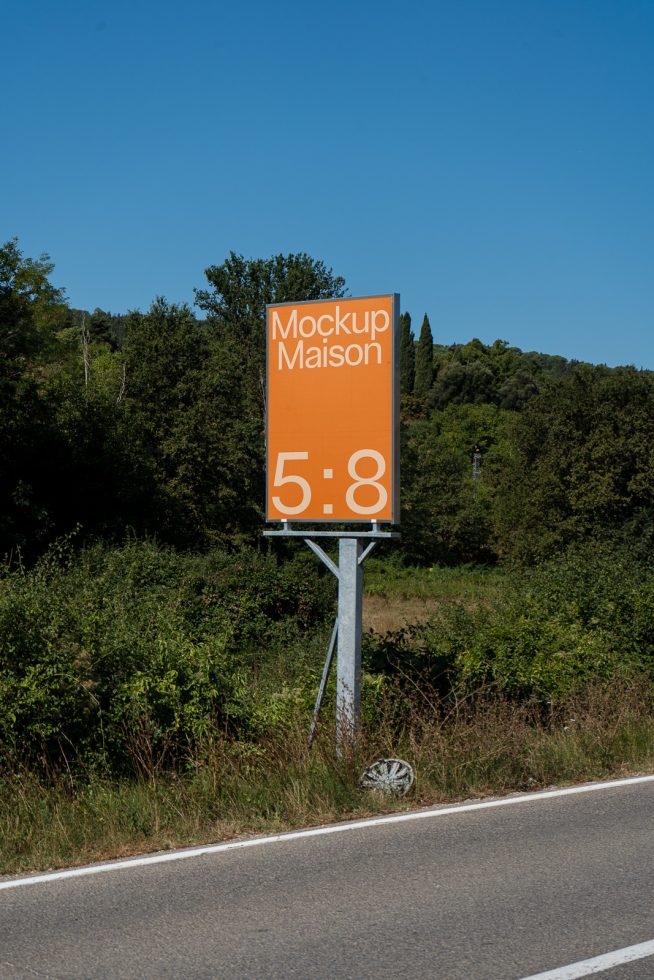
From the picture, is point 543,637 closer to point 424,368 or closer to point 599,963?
point 599,963

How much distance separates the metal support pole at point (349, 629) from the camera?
9.35 meters

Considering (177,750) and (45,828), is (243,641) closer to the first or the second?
(177,750)

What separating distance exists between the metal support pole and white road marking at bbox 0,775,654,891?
181cm

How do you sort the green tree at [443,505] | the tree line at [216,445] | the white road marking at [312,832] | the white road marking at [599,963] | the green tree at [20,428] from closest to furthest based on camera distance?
the white road marking at [599,963] → the white road marking at [312,832] → the green tree at [20,428] → the tree line at [216,445] → the green tree at [443,505]

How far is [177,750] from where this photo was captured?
915 cm

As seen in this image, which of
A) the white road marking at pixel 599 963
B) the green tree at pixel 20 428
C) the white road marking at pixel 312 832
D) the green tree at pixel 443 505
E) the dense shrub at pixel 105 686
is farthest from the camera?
the green tree at pixel 443 505

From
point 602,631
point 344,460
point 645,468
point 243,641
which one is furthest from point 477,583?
point 344,460

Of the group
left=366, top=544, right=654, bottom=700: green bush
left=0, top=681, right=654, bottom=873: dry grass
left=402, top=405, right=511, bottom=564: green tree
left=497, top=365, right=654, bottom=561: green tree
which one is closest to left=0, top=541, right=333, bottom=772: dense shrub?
left=0, top=681, right=654, bottom=873: dry grass

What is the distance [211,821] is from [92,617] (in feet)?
9.66

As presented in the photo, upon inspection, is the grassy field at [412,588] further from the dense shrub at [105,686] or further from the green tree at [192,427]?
the dense shrub at [105,686]

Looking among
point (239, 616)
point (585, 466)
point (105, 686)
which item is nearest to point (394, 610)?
point (585, 466)

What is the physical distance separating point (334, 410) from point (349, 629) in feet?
6.96

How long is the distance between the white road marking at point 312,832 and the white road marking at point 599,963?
2.57 metres

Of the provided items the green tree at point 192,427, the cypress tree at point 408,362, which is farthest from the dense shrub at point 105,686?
the cypress tree at point 408,362
